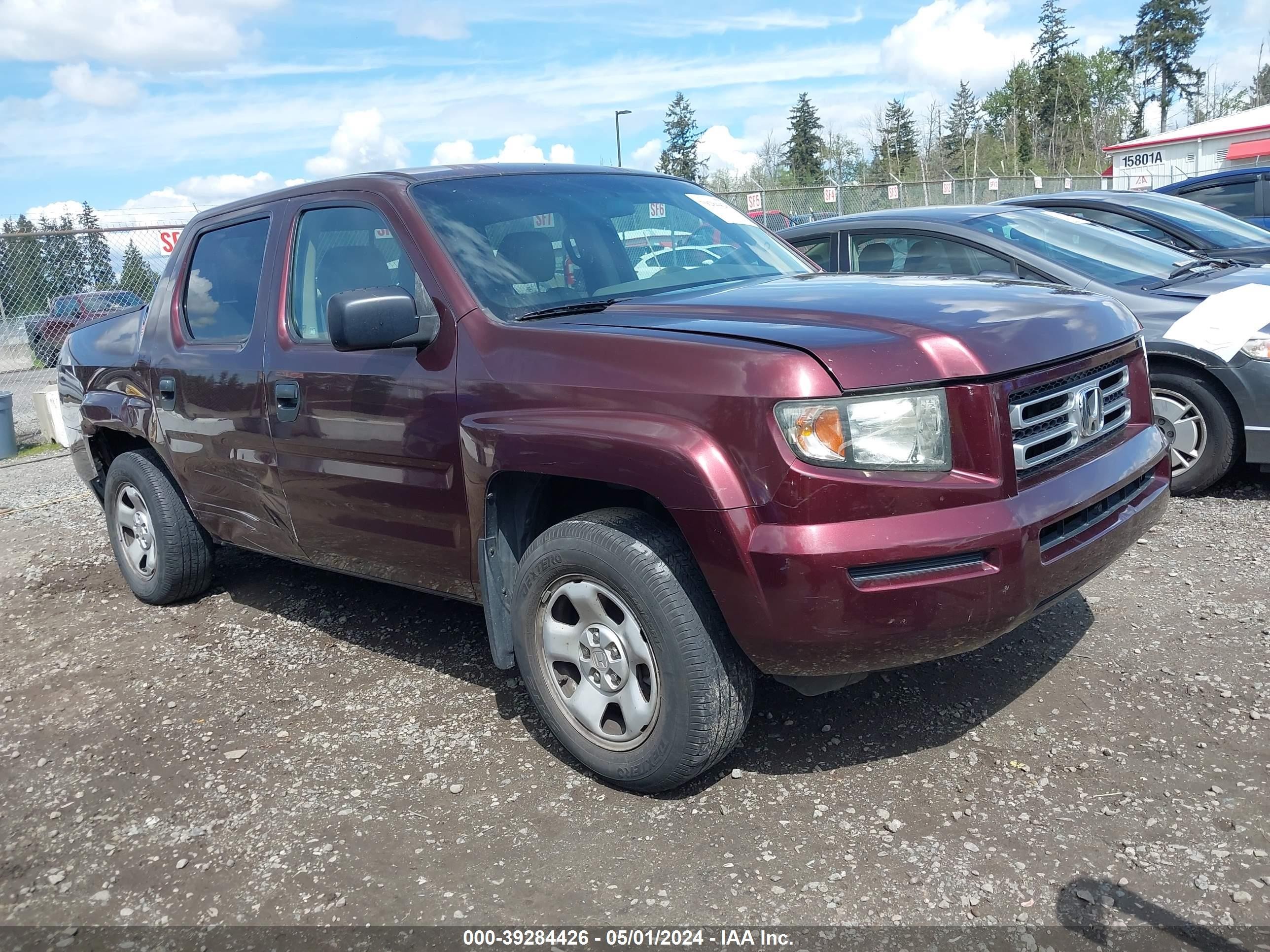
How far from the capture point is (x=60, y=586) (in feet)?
19.2

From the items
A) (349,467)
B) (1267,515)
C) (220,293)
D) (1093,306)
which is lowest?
(1267,515)

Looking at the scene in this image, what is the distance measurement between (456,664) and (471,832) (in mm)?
1291

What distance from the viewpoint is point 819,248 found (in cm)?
664

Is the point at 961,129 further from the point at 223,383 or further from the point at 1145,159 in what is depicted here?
the point at 223,383

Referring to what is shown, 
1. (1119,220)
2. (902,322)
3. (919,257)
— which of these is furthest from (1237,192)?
(902,322)

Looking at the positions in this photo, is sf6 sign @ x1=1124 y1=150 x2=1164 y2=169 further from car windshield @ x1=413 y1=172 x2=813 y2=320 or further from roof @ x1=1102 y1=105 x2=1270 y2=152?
car windshield @ x1=413 y1=172 x2=813 y2=320

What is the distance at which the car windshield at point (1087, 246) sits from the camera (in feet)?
19.2

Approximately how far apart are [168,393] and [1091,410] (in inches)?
150

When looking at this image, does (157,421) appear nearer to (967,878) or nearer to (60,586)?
(60,586)

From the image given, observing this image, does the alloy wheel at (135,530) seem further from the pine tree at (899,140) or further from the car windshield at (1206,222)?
the pine tree at (899,140)

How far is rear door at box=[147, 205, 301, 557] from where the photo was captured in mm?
4141

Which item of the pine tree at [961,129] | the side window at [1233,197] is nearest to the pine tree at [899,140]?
the pine tree at [961,129]

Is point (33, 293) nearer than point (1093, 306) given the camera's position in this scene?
No

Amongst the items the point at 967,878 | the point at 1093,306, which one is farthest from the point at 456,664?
the point at 1093,306
